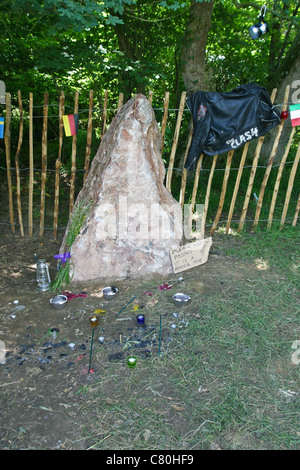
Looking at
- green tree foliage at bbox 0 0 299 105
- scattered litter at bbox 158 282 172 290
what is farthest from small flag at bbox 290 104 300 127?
scattered litter at bbox 158 282 172 290

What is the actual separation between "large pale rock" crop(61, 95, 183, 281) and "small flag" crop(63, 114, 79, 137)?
561 millimetres

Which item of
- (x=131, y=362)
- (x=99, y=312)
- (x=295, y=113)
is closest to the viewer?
(x=131, y=362)

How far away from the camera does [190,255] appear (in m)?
3.89

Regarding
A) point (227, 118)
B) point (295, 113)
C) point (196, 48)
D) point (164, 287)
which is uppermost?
point (196, 48)

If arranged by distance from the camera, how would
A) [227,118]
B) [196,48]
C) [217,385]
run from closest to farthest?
[217,385]
[227,118]
[196,48]

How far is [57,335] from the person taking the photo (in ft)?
9.80

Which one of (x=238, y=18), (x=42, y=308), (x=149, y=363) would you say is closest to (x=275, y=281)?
(x=149, y=363)

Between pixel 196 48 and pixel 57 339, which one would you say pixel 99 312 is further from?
pixel 196 48

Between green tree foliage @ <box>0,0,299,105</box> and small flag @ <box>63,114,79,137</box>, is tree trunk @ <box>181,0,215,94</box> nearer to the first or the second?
green tree foliage @ <box>0,0,299,105</box>

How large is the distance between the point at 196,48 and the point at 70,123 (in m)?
2.38

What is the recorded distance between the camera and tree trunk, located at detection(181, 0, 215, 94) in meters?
4.97

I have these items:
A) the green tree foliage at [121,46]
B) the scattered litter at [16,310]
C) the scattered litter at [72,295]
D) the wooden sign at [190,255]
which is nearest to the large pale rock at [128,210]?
the wooden sign at [190,255]

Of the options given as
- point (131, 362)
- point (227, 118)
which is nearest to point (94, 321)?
point (131, 362)

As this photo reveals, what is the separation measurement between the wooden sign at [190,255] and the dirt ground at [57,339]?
8 centimetres
